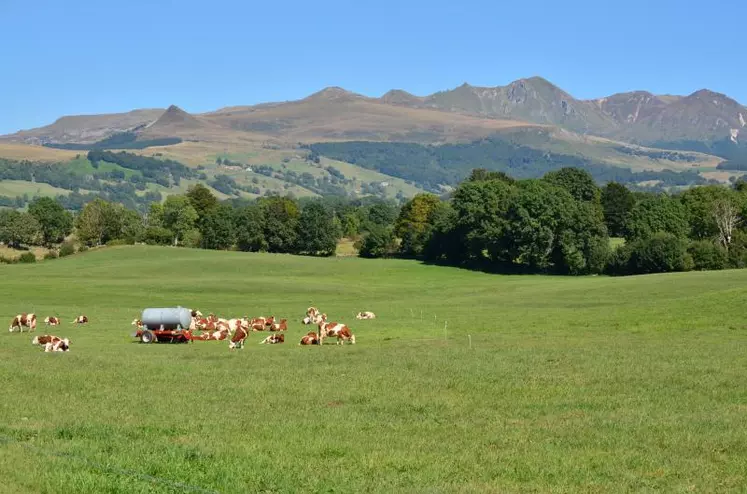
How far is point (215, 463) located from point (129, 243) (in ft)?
470

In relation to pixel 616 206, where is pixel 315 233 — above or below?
below

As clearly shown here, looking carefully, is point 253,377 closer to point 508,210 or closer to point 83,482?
point 83,482

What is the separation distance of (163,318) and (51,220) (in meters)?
138

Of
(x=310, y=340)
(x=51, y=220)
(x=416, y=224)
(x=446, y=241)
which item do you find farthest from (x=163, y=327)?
(x=51, y=220)

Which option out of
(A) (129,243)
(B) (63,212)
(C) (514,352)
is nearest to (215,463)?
(C) (514,352)

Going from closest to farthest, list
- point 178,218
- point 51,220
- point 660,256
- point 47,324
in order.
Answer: point 47,324
point 660,256
point 178,218
point 51,220

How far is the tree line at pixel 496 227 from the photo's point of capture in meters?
116

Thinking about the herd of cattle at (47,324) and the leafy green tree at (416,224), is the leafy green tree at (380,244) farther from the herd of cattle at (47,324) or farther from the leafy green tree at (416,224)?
the herd of cattle at (47,324)

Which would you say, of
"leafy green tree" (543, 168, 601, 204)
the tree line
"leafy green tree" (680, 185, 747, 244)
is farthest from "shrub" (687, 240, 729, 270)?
"leafy green tree" (543, 168, 601, 204)

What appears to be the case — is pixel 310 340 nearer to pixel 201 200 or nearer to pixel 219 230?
pixel 219 230

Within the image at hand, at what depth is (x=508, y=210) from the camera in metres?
122

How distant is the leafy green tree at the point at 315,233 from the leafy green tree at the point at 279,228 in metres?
1.29

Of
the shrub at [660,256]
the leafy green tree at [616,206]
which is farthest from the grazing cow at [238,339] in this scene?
the leafy green tree at [616,206]

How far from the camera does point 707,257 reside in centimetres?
10962
